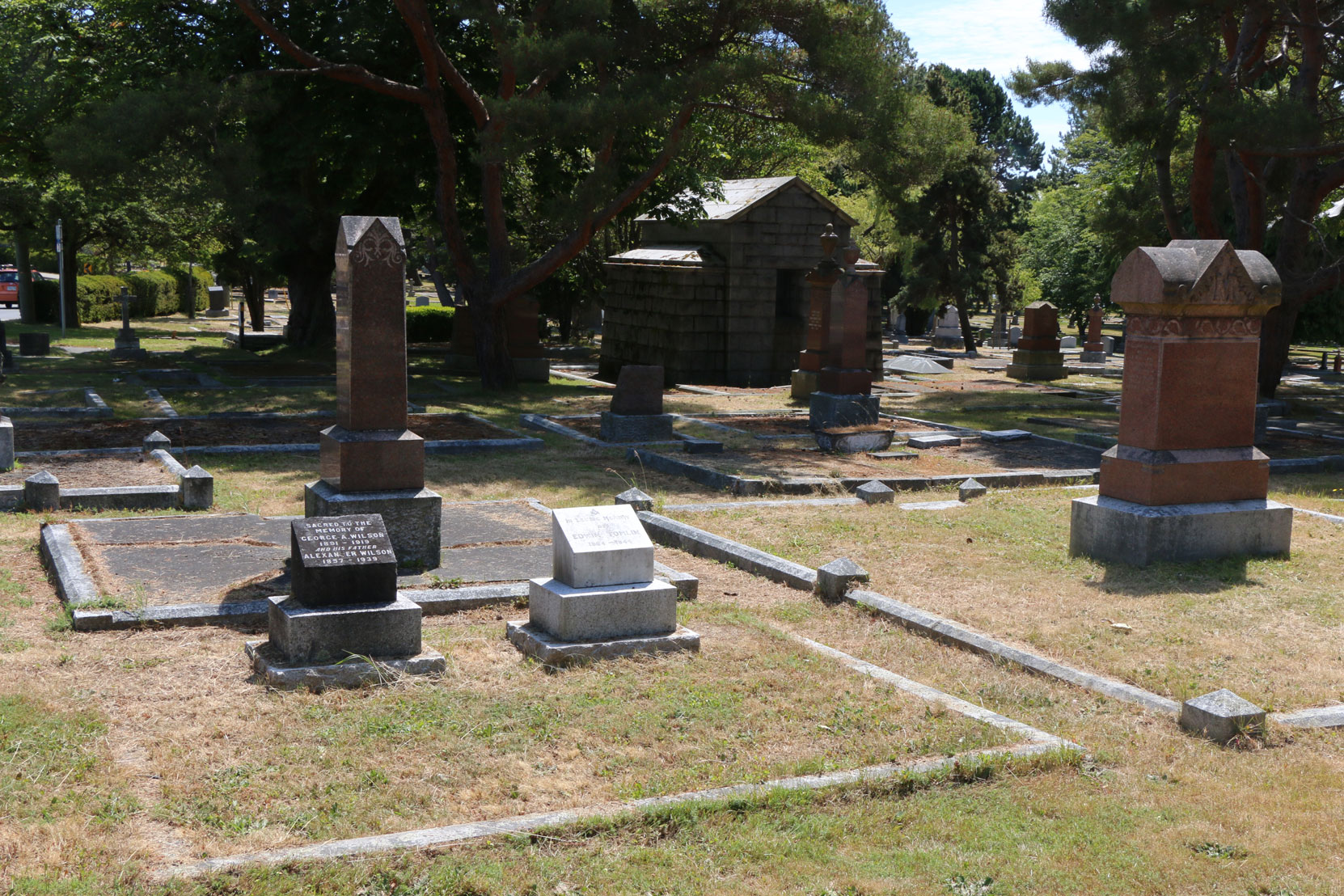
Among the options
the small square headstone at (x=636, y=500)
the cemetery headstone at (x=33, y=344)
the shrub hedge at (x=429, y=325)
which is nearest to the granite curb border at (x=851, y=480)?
the small square headstone at (x=636, y=500)

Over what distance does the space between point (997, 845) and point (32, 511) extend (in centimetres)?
885

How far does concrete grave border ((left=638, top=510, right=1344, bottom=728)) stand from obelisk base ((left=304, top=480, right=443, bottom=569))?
82.3 inches

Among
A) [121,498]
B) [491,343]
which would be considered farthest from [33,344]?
[121,498]

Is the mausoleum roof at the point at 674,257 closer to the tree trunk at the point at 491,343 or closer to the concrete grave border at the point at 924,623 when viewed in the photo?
the tree trunk at the point at 491,343

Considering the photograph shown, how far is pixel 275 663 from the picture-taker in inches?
250

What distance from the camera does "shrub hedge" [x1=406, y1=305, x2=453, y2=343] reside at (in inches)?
1373

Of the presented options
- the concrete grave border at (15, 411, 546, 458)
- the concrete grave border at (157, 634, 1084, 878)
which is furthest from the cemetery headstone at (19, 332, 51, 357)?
the concrete grave border at (157, 634, 1084, 878)

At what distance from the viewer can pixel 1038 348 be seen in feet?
94.6

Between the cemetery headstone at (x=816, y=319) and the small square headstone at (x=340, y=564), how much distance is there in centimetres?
1511

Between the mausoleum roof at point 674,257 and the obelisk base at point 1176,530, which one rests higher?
the mausoleum roof at point 674,257

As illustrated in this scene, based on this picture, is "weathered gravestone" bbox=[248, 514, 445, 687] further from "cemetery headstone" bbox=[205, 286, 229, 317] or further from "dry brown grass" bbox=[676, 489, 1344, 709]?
"cemetery headstone" bbox=[205, 286, 229, 317]

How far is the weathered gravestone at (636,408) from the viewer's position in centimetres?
1556

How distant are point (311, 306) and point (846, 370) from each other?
50.4ft

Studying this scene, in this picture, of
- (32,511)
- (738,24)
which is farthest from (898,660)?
(738,24)
